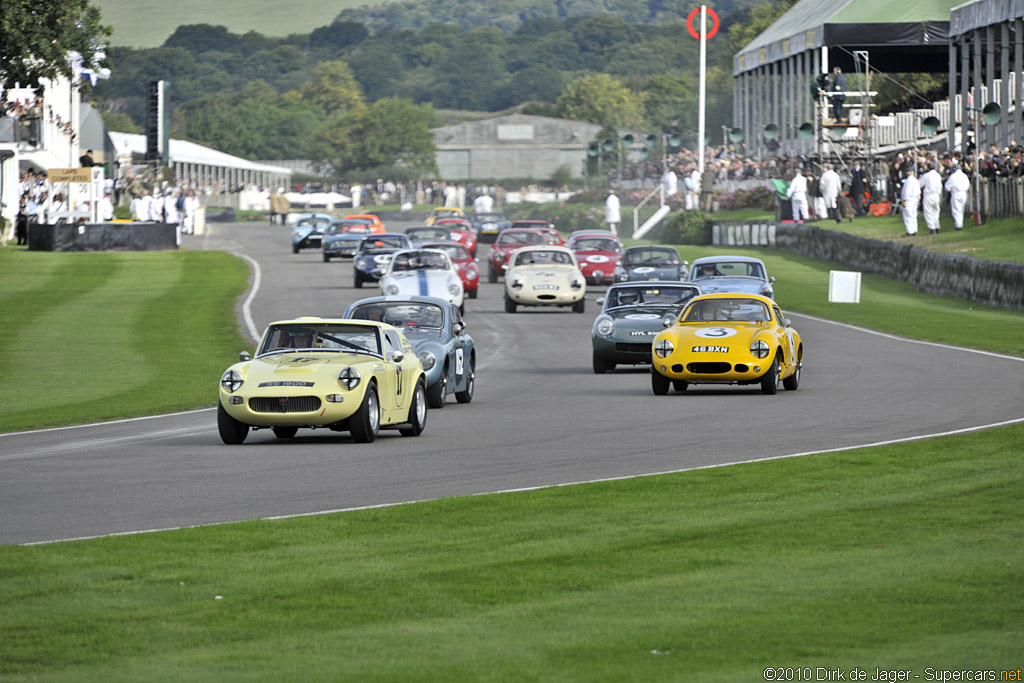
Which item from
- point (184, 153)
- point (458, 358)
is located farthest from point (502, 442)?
point (184, 153)

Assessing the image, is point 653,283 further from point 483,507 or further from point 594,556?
point 594,556

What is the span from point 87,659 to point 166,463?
718 cm

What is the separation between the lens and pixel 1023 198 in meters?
42.6

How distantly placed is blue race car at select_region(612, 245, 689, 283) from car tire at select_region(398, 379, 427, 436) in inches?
652

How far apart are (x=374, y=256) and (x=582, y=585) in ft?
113

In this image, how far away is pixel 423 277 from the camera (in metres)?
34.5

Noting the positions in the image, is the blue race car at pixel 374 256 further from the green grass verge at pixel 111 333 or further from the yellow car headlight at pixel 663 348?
the yellow car headlight at pixel 663 348

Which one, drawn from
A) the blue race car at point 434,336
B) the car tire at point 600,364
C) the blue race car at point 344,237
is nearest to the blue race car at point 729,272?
the car tire at point 600,364

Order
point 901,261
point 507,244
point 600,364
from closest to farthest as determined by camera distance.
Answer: point 600,364, point 901,261, point 507,244

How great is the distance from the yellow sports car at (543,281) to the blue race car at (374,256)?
6259 millimetres

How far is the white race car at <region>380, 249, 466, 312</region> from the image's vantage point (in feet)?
112

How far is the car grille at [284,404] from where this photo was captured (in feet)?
50.0

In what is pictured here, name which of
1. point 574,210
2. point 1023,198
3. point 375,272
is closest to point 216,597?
point 375,272

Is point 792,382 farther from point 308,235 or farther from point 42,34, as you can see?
point 308,235
